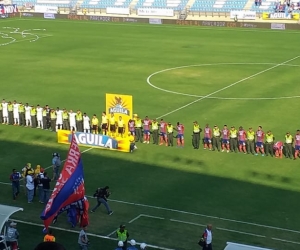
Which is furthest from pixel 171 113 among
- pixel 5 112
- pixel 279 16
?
pixel 279 16

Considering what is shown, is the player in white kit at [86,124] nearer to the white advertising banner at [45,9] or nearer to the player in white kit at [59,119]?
the player in white kit at [59,119]

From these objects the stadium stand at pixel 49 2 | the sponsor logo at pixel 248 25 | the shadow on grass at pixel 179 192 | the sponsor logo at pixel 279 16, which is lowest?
the shadow on grass at pixel 179 192

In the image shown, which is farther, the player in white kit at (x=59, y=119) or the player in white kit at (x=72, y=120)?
the player in white kit at (x=59, y=119)

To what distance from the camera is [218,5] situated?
289 feet

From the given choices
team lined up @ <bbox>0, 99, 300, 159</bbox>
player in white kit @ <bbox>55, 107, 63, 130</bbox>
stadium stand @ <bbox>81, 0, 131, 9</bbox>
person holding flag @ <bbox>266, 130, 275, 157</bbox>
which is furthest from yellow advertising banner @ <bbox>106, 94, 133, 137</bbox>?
stadium stand @ <bbox>81, 0, 131, 9</bbox>

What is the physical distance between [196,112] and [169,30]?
3898 cm

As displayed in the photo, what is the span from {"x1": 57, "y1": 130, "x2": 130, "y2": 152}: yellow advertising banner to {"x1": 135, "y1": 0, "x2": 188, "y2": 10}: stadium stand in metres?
58.3

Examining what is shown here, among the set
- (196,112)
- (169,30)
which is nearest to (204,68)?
(196,112)

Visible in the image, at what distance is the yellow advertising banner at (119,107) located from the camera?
33706 millimetres

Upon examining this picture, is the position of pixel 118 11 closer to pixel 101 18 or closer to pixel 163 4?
pixel 101 18

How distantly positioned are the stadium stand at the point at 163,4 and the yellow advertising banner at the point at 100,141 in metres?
58.3

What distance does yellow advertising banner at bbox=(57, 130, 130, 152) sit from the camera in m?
32.1

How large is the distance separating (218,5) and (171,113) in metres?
51.9

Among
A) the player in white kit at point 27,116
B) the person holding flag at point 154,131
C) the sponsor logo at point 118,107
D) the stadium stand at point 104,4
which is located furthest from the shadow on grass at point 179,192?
the stadium stand at point 104,4
